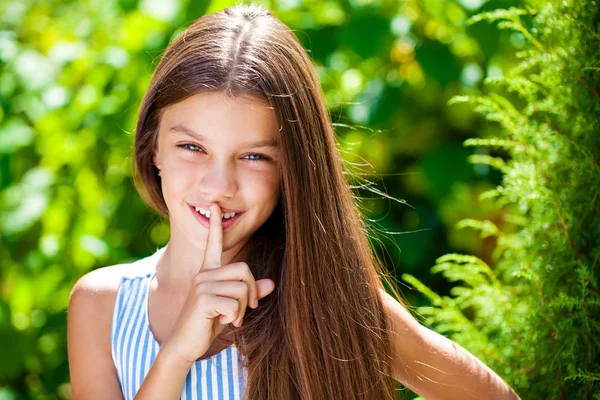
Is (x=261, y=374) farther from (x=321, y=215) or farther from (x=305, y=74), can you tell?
(x=305, y=74)

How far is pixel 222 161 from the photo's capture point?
1493 mm

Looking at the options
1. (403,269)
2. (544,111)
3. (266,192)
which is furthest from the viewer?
(403,269)

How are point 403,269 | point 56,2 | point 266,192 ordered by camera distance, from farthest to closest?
point 56,2 → point 403,269 → point 266,192

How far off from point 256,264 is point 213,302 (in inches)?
11.3

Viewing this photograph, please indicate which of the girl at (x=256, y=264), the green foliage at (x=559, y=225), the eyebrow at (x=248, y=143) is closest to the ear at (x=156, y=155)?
the girl at (x=256, y=264)

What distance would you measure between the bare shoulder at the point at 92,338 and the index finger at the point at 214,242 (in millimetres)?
398

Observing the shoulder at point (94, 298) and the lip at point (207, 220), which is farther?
the shoulder at point (94, 298)

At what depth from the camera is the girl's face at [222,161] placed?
1.49 m

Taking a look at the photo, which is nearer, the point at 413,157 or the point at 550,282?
the point at 550,282

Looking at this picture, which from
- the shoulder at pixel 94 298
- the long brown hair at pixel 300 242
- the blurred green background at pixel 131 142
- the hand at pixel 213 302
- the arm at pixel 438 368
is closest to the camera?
the hand at pixel 213 302

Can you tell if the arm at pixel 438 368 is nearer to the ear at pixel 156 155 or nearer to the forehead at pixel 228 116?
the forehead at pixel 228 116

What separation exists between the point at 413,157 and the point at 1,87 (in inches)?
60.1

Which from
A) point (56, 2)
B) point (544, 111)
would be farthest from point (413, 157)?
point (56, 2)

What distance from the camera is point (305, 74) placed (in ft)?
5.23
